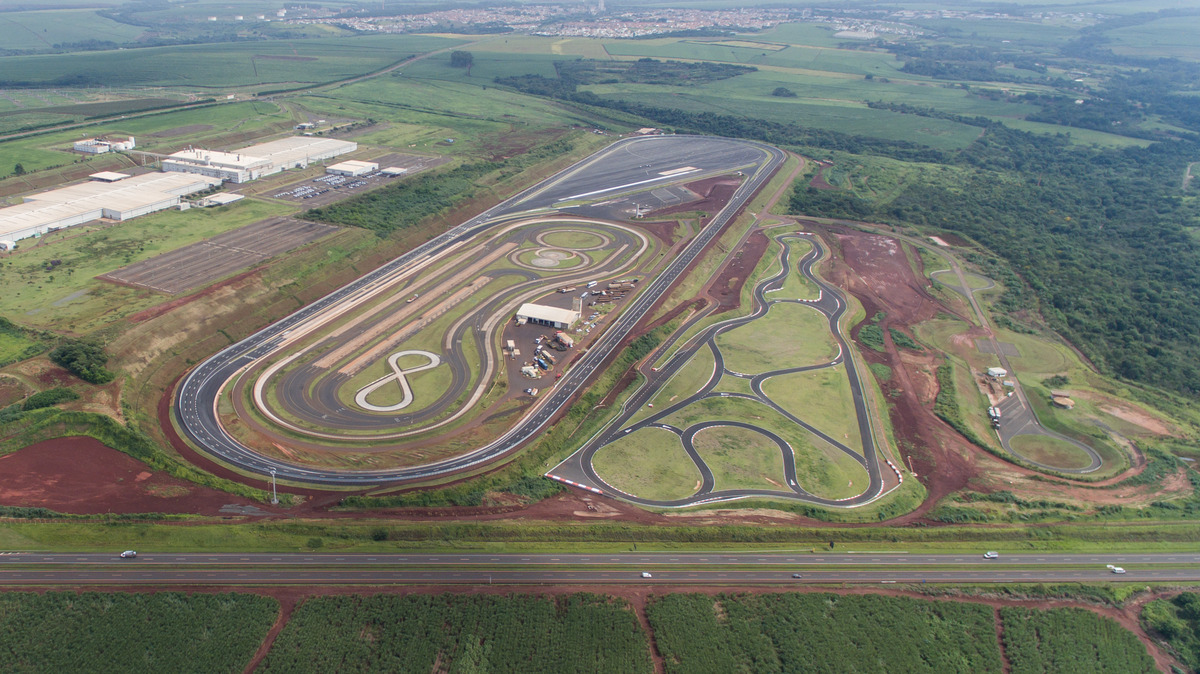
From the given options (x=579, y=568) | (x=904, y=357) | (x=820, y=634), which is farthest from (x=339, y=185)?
(x=820, y=634)

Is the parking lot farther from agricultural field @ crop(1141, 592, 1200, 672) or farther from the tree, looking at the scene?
agricultural field @ crop(1141, 592, 1200, 672)

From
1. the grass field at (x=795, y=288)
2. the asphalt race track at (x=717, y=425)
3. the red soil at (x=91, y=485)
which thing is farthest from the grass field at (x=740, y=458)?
the red soil at (x=91, y=485)

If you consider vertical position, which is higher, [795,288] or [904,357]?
[795,288]

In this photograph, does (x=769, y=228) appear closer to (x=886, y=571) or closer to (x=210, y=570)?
(x=886, y=571)

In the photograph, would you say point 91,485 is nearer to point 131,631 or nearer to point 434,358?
point 131,631

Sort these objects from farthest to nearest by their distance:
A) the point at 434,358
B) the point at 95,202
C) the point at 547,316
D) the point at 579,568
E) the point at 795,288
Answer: the point at 95,202 < the point at 795,288 < the point at 547,316 < the point at 434,358 < the point at 579,568

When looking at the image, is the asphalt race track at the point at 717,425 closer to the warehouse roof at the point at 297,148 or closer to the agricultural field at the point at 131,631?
the agricultural field at the point at 131,631

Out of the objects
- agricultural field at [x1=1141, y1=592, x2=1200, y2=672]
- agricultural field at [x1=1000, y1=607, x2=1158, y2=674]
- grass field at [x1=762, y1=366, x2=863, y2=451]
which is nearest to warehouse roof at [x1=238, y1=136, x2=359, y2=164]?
grass field at [x1=762, y1=366, x2=863, y2=451]
